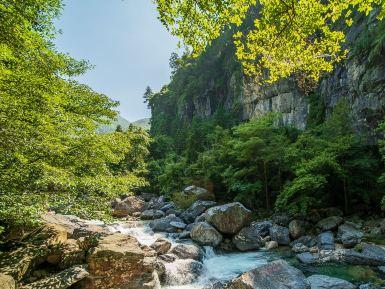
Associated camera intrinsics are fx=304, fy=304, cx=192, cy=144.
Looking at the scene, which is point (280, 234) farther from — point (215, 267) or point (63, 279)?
point (63, 279)

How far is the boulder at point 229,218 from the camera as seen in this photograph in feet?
56.5

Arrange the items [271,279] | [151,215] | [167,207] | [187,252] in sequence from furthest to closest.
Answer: [167,207]
[151,215]
[187,252]
[271,279]

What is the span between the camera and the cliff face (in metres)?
23.2

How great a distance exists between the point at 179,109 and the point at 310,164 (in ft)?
165

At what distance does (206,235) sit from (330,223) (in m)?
7.65

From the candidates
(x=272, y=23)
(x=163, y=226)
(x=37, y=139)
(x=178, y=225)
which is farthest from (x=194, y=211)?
(x=272, y=23)

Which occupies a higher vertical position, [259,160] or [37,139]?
[259,160]

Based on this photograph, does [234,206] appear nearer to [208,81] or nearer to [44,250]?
[44,250]

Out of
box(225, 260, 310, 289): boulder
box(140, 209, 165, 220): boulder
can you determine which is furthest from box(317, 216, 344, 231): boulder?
box(140, 209, 165, 220): boulder

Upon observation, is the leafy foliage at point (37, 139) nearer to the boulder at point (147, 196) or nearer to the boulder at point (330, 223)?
the boulder at point (330, 223)

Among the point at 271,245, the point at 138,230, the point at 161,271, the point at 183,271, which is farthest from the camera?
the point at 138,230

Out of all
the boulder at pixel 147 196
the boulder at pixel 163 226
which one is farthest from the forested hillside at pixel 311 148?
the boulder at pixel 163 226

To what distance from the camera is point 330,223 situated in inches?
716

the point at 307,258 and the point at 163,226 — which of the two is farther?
the point at 163,226
